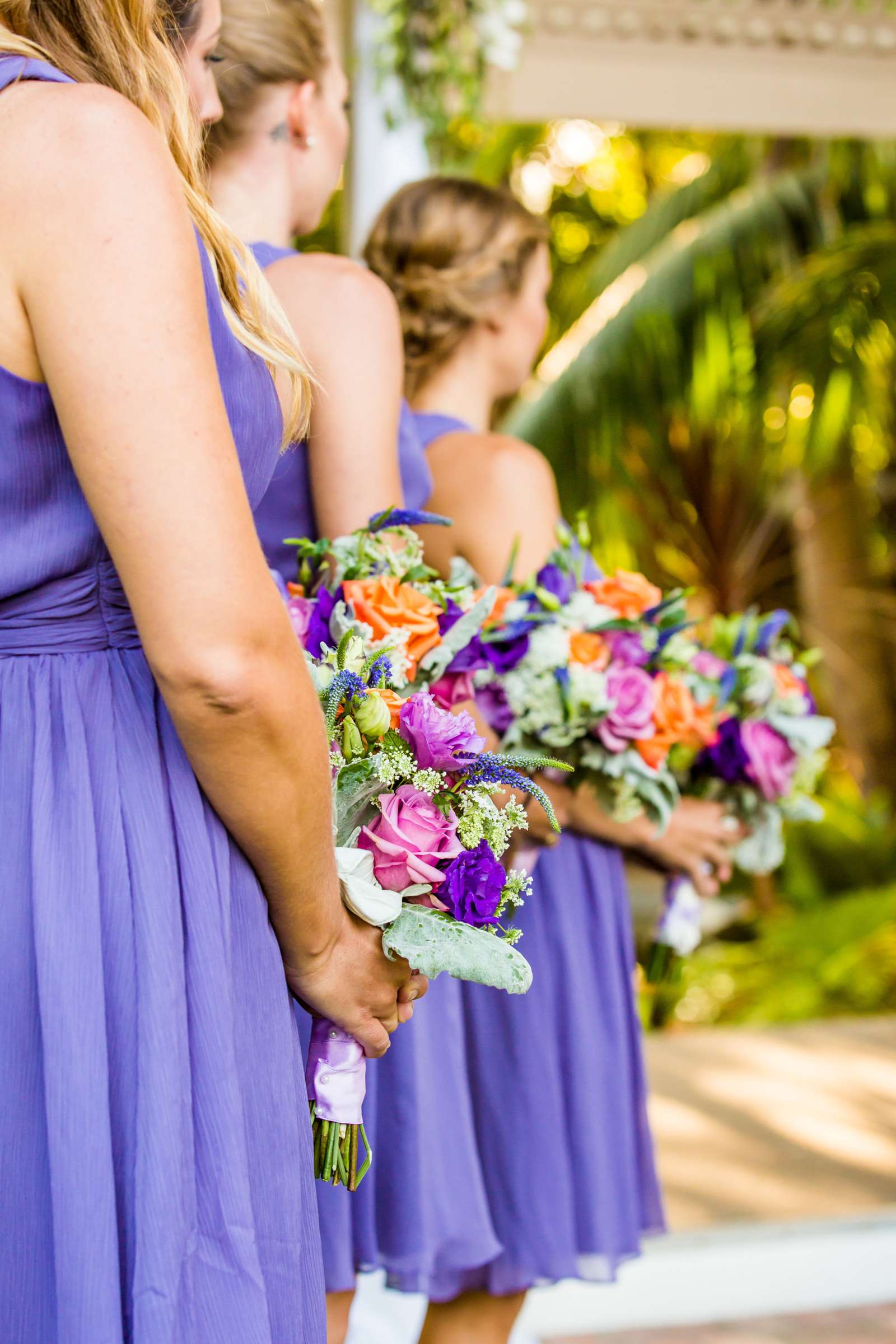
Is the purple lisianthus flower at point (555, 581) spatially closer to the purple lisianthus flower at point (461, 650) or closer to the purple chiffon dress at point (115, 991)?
the purple lisianthus flower at point (461, 650)

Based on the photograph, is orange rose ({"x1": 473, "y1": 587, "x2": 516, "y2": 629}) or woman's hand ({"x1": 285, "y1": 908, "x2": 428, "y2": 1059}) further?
orange rose ({"x1": 473, "y1": 587, "x2": 516, "y2": 629})

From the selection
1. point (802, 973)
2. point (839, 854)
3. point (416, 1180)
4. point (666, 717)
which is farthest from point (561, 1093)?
point (839, 854)

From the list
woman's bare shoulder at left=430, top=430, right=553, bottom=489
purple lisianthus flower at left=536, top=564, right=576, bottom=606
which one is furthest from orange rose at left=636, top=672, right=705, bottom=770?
woman's bare shoulder at left=430, top=430, right=553, bottom=489

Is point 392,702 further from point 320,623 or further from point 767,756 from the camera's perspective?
point 767,756

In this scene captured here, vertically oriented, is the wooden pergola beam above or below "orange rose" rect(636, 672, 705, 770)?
above

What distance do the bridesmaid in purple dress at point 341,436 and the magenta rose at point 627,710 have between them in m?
0.44

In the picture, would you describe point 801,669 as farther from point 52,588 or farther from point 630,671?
point 52,588

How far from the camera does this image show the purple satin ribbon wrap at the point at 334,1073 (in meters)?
1.30

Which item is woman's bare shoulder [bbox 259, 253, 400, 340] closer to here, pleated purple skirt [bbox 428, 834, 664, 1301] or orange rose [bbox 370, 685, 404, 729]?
orange rose [bbox 370, 685, 404, 729]

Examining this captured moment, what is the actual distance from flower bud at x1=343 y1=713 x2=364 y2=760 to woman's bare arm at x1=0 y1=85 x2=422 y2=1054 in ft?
0.63

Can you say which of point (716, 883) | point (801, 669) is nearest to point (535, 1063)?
point (716, 883)

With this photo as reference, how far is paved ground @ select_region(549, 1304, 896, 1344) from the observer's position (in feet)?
9.69

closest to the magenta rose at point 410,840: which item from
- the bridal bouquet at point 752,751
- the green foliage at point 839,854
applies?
the bridal bouquet at point 752,751

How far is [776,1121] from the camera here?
439 cm
